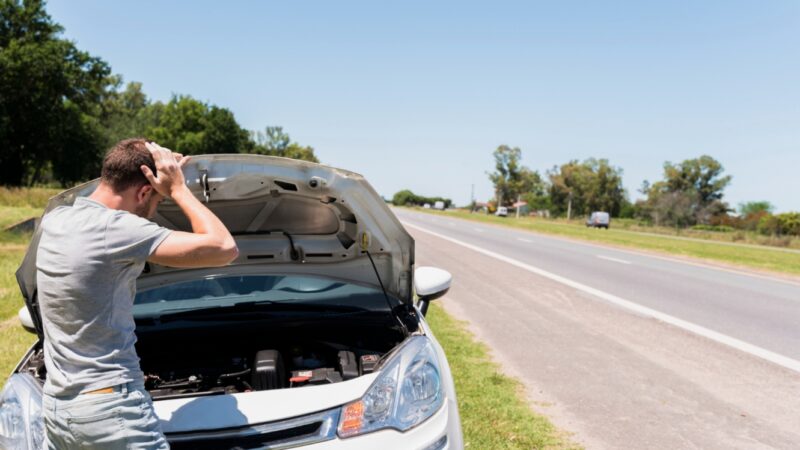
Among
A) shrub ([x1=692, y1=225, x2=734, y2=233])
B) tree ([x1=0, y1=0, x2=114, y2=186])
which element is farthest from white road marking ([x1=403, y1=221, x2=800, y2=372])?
shrub ([x1=692, y1=225, x2=734, y2=233])

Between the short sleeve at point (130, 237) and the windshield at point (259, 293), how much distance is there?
1737mm

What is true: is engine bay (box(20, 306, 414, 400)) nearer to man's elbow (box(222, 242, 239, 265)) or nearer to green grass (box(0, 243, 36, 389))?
man's elbow (box(222, 242, 239, 265))

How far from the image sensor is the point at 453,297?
10.1 m

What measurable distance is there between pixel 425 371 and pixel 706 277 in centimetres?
1335

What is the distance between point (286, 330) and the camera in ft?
11.4

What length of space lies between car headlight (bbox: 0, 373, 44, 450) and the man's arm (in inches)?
37.8

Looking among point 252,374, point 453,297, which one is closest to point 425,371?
point 252,374

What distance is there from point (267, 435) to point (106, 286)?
833mm

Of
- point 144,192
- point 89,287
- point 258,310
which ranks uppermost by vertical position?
point 144,192

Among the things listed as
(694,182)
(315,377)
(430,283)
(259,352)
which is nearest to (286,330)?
(259,352)

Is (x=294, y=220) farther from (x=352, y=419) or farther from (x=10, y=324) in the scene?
(x=10, y=324)

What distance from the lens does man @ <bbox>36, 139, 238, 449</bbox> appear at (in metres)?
1.89

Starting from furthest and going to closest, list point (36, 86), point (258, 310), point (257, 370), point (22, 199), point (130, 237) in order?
point (36, 86) → point (22, 199) → point (258, 310) → point (257, 370) → point (130, 237)

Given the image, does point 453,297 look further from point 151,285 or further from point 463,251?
point 463,251
